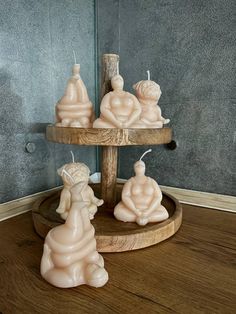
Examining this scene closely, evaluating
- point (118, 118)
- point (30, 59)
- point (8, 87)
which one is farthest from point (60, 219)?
point (30, 59)

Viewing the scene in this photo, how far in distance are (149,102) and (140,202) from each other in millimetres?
327

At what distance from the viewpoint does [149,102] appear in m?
0.86

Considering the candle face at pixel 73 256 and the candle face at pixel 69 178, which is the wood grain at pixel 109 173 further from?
the candle face at pixel 73 256

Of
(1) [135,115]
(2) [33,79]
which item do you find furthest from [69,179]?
(2) [33,79]

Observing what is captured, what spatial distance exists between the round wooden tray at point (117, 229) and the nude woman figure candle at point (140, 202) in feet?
0.07

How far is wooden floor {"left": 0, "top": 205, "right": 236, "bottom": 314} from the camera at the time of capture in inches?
20.2

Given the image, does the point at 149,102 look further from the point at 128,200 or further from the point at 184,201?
the point at 184,201

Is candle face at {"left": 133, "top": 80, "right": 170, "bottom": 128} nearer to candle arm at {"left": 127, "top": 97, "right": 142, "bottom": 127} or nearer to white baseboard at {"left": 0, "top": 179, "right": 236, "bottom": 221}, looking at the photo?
candle arm at {"left": 127, "top": 97, "right": 142, "bottom": 127}

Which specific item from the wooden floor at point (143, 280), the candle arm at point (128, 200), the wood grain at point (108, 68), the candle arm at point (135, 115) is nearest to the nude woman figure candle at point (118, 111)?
the candle arm at point (135, 115)

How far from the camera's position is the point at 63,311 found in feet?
1.63

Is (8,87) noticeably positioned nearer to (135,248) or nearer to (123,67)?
(123,67)

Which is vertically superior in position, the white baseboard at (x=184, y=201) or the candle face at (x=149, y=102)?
the candle face at (x=149, y=102)

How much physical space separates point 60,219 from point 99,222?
12 cm

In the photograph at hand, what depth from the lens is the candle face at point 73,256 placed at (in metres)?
0.55
